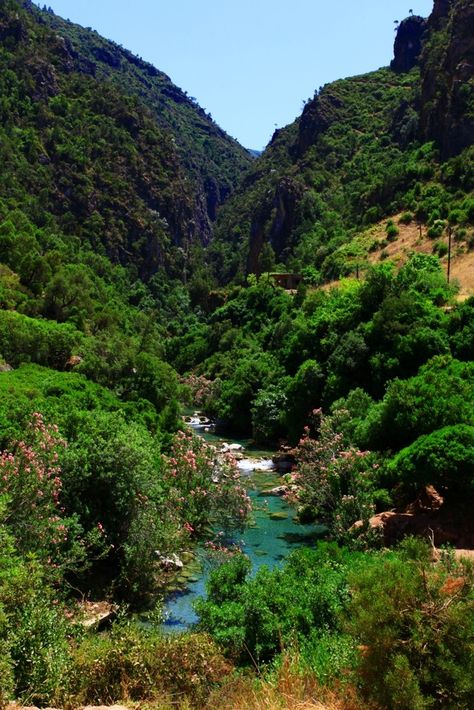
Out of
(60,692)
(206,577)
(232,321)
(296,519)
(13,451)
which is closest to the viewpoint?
(60,692)

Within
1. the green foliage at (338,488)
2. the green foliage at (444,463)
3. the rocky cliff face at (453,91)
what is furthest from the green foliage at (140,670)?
the rocky cliff face at (453,91)

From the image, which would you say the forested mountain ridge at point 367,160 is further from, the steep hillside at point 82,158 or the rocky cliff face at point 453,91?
the steep hillside at point 82,158

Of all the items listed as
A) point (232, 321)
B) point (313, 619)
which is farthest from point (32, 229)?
point (313, 619)

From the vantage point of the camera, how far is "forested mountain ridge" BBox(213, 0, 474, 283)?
84.0 metres

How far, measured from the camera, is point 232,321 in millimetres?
83750

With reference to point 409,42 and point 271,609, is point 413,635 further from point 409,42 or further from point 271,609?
point 409,42

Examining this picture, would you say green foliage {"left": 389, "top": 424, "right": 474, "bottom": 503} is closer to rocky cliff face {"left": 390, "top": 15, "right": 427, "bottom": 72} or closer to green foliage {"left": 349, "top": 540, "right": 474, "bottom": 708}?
green foliage {"left": 349, "top": 540, "right": 474, "bottom": 708}

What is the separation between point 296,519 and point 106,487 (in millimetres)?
12065

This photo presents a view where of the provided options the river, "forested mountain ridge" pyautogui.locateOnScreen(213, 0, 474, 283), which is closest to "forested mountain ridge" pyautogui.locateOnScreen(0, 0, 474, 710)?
the river

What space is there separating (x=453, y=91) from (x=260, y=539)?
78.2 metres

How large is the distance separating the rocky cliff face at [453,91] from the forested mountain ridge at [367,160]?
0.14 metres

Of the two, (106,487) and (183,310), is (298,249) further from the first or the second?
(106,487)

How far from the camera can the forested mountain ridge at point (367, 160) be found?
276 feet

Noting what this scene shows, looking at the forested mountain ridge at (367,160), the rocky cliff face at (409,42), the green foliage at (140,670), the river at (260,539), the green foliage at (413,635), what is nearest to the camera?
the green foliage at (413,635)
